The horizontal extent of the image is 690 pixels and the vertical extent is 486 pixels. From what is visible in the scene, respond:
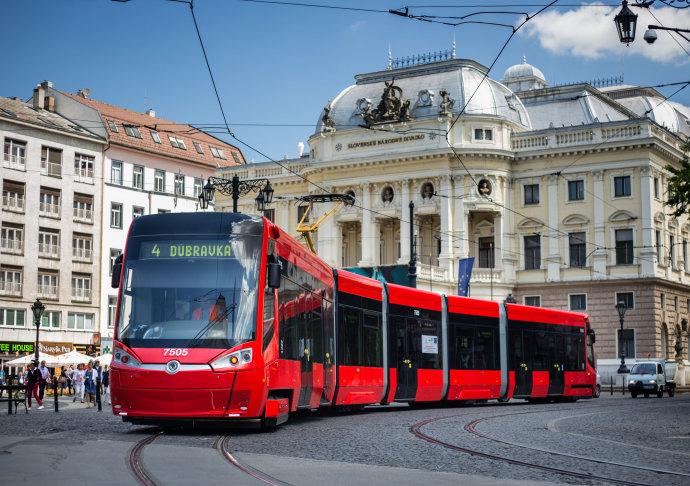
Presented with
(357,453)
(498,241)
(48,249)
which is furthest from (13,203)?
(357,453)

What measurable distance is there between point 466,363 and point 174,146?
157 ft

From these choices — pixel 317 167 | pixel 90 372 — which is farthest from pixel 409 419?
pixel 317 167

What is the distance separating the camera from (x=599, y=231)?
61344 millimetres

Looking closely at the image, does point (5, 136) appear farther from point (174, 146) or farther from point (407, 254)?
point (407, 254)

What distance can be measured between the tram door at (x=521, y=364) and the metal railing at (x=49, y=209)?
38.5 m

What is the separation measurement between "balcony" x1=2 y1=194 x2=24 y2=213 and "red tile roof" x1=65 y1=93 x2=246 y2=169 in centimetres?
728

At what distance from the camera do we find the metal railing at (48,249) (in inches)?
2477

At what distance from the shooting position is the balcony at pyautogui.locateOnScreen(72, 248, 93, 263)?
6512 cm

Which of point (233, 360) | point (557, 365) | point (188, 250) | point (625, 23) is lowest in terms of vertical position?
point (557, 365)

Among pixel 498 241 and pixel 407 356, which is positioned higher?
pixel 498 241

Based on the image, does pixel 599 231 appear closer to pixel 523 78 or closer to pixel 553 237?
pixel 553 237

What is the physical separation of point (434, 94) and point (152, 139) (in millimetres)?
19286

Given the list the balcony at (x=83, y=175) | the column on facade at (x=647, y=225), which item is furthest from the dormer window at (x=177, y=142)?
the column on facade at (x=647, y=225)

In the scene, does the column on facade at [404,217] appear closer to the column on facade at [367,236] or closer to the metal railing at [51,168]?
the column on facade at [367,236]
